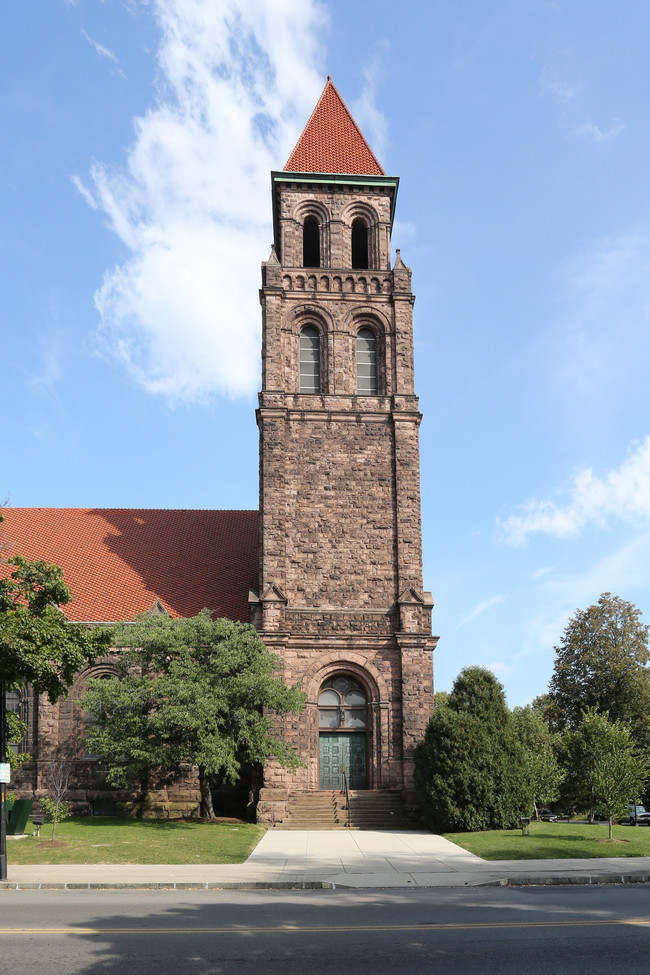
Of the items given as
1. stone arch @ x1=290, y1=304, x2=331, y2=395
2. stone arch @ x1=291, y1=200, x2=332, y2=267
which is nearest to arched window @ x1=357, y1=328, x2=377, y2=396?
stone arch @ x1=290, y1=304, x2=331, y2=395

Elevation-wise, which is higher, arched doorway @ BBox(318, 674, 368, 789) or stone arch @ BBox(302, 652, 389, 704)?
stone arch @ BBox(302, 652, 389, 704)

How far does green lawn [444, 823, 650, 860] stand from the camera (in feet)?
68.5

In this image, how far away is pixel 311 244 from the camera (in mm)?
39375

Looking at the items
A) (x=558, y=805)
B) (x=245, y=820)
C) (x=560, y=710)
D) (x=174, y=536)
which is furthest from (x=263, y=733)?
(x=558, y=805)

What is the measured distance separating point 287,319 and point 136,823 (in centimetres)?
2011

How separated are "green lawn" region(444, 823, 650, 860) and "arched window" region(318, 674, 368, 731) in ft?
21.9

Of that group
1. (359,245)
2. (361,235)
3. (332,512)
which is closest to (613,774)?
(332,512)

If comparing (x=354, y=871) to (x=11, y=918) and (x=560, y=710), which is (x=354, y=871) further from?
(x=560, y=710)

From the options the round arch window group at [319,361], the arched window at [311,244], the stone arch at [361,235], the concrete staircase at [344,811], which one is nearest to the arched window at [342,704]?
the concrete staircase at [344,811]

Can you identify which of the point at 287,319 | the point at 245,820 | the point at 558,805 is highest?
the point at 287,319

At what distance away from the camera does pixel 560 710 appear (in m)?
48.7

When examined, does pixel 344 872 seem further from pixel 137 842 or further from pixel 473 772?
pixel 473 772

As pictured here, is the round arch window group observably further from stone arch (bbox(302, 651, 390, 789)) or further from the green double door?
the green double door

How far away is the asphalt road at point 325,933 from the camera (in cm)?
916
